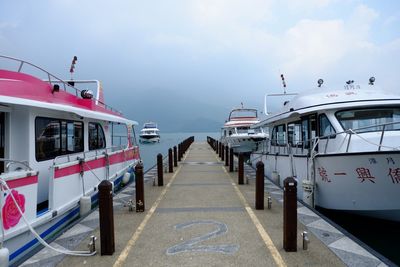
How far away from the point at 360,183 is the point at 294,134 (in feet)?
16.6

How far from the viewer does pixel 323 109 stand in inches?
360

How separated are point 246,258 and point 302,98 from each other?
22.7 feet

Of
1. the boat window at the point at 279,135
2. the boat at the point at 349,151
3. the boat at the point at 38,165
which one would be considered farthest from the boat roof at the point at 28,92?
the boat window at the point at 279,135

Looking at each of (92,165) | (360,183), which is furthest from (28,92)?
(360,183)

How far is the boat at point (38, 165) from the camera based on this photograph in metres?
5.38

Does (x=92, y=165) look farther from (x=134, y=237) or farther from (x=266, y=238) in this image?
(x=266, y=238)

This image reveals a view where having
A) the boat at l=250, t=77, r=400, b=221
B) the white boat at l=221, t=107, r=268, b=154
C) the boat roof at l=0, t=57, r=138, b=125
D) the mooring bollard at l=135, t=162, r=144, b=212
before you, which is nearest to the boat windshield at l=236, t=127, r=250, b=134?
the white boat at l=221, t=107, r=268, b=154

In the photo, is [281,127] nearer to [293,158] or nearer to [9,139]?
[293,158]

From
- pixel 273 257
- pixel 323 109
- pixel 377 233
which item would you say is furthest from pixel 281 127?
pixel 273 257

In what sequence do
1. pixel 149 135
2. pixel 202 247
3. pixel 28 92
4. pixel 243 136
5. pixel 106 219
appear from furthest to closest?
pixel 149 135 → pixel 243 136 → pixel 28 92 → pixel 202 247 → pixel 106 219

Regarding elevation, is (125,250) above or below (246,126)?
below

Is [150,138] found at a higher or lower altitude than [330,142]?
higher

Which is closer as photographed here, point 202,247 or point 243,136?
point 202,247

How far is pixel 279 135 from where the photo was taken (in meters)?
14.7
